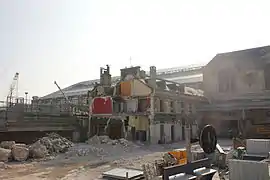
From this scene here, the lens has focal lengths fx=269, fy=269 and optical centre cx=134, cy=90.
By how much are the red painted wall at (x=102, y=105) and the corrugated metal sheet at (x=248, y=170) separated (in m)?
19.0

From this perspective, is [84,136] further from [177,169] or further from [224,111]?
[177,169]

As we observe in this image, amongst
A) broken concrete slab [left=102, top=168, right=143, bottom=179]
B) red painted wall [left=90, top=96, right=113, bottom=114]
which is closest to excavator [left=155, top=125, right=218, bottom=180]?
broken concrete slab [left=102, top=168, right=143, bottom=179]

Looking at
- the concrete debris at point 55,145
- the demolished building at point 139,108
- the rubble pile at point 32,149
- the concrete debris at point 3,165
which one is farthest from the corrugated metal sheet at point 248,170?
the demolished building at point 139,108

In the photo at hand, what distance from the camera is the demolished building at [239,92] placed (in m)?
27.2

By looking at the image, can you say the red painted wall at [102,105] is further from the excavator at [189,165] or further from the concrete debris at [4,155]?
the excavator at [189,165]

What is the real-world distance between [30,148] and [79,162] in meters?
3.70

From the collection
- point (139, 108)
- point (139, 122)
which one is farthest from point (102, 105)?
point (139, 122)

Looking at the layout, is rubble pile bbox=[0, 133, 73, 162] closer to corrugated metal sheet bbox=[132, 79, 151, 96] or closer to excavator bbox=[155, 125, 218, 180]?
corrugated metal sheet bbox=[132, 79, 151, 96]

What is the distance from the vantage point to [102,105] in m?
26.8

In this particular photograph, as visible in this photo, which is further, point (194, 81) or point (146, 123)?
point (194, 81)

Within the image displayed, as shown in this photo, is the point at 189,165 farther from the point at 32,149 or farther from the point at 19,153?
the point at 32,149

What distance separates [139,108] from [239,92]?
13374 mm

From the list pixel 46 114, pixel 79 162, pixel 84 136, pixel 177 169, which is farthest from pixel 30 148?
pixel 177 169

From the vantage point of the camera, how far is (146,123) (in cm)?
2442
